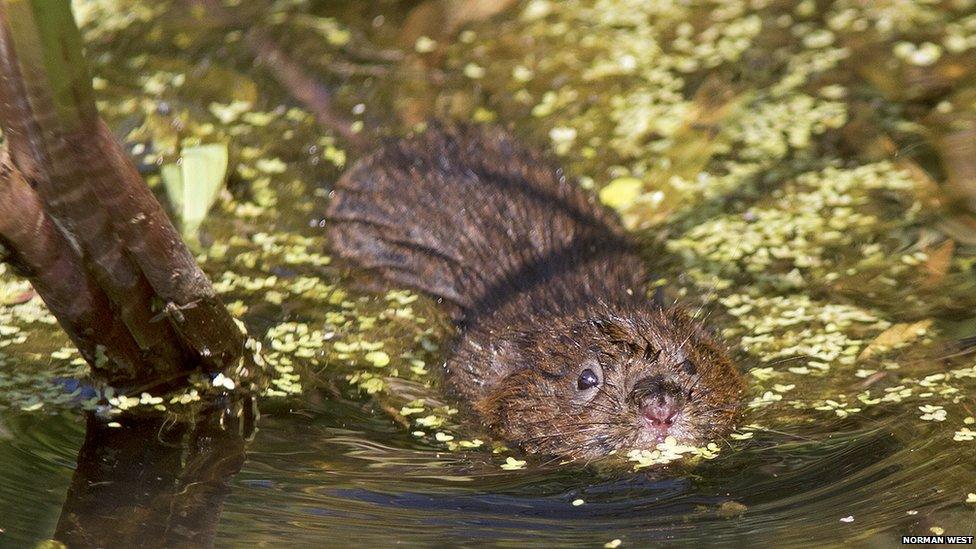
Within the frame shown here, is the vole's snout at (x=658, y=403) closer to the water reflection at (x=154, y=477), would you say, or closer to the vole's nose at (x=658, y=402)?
→ the vole's nose at (x=658, y=402)

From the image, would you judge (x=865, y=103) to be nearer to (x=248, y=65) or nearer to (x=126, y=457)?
(x=248, y=65)

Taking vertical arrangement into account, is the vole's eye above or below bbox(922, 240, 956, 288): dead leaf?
below

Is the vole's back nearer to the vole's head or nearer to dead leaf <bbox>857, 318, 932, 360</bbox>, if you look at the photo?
the vole's head

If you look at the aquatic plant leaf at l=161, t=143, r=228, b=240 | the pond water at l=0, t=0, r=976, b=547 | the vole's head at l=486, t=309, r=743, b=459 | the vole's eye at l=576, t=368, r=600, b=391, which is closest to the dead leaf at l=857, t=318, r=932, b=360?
the pond water at l=0, t=0, r=976, b=547

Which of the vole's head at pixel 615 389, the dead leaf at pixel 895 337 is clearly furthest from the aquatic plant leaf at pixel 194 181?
the dead leaf at pixel 895 337

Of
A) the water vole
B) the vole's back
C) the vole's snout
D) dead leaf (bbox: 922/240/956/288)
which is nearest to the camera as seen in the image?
the vole's snout

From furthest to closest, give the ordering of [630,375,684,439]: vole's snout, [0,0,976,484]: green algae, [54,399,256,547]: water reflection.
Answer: [0,0,976,484]: green algae, [630,375,684,439]: vole's snout, [54,399,256,547]: water reflection

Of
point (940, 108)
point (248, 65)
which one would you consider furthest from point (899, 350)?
point (248, 65)
